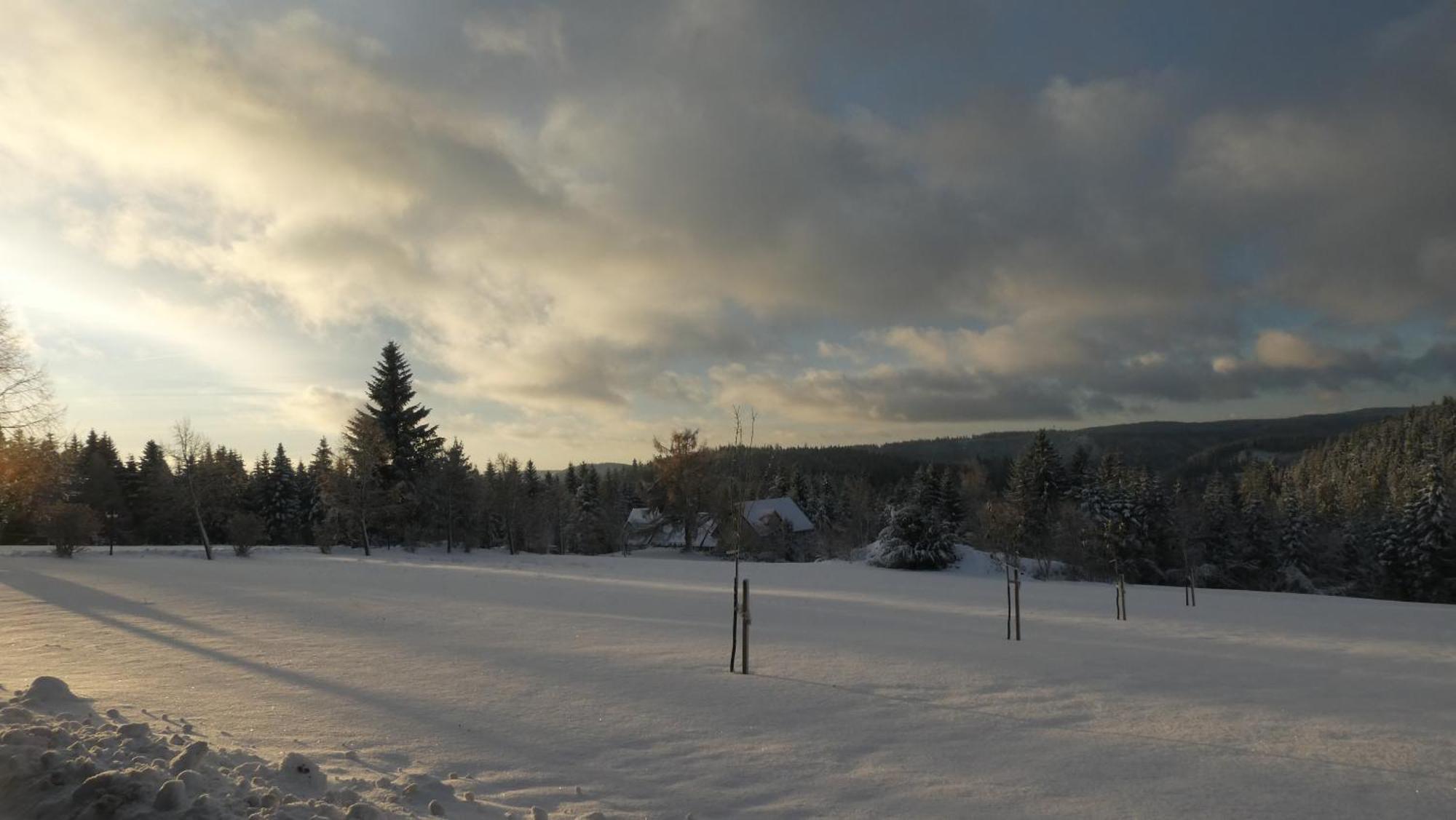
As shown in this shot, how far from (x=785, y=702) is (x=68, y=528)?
39.5 meters

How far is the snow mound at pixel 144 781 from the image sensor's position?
4.59m

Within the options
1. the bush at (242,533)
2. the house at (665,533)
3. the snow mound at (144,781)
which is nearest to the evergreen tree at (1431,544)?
the house at (665,533)

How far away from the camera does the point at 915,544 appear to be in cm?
3816

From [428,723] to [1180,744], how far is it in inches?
295

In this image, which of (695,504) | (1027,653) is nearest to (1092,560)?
(695,504)

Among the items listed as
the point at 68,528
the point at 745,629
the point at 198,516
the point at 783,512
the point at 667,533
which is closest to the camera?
the point at 745,629

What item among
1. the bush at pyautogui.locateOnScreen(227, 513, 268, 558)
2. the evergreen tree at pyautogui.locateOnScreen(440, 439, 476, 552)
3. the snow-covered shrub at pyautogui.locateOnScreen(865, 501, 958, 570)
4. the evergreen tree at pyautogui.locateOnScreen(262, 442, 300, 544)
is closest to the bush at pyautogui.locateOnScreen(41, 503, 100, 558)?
the bush at pyautogui.locateOnScreen(227, 513, 268, 558)

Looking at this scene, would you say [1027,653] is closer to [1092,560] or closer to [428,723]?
[428,723]

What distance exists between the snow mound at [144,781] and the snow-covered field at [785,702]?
374mm

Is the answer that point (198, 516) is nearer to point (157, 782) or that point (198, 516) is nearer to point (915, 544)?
point (915, 544)

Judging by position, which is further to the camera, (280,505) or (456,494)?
(280,505)

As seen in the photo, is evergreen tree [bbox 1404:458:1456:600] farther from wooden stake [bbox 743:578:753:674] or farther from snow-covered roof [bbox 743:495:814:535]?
wooden stake [bbox 743:578:753:674]

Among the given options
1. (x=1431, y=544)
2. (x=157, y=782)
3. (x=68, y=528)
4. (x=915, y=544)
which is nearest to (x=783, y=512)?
(x=915, y=544)

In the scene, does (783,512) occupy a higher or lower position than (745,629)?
higher
